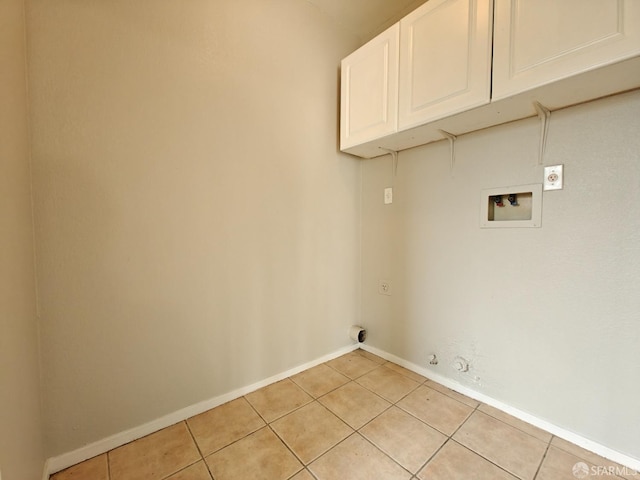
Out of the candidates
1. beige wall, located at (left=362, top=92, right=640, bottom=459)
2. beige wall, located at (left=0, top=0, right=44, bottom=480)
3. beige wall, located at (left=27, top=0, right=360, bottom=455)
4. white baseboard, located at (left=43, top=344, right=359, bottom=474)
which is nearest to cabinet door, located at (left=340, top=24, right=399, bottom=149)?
beige wall, located at (left=27, top=0, right=360, bottom=455)

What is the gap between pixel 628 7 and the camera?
0.93m

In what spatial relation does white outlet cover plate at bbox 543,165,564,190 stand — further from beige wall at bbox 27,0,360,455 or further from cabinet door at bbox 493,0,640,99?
beige wall at bbox 27,0,360,455

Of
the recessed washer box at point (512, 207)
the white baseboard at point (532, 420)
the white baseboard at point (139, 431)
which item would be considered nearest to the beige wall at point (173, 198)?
the white baseboard at point (139, 431)

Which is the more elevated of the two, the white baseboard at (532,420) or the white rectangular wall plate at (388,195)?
the white rectangular wall plate at (388,195)

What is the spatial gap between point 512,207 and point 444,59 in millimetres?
957

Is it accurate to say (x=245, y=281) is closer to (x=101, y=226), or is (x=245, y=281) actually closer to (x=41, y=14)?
(x=101, y=226)

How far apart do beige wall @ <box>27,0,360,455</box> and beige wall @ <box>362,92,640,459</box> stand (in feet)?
2.64

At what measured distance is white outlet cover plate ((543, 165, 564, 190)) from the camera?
1.34 meters

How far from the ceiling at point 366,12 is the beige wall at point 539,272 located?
1.14 metres

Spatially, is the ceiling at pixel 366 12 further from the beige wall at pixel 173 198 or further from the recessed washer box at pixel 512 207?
the recessed washer box at pixel 512 207

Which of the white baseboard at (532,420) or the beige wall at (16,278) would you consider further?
the white baseboard at (532,420)

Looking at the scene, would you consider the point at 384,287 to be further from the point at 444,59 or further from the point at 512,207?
the point at 444,59

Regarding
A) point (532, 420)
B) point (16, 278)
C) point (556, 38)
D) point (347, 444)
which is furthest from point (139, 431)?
point (556, 38)

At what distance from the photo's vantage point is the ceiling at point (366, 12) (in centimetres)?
196
